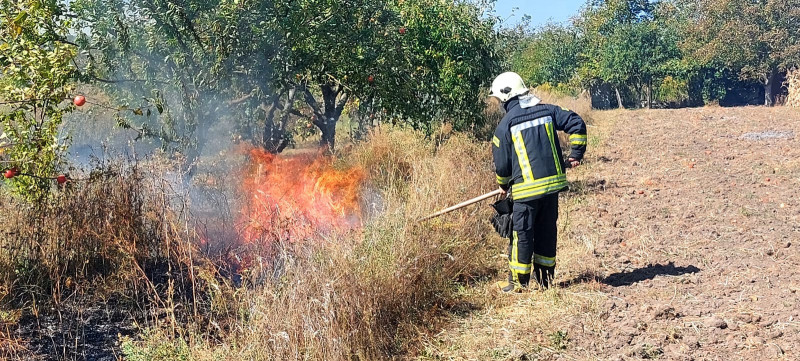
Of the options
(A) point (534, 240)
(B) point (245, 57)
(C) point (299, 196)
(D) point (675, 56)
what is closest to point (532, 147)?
(A) point (534, 240)

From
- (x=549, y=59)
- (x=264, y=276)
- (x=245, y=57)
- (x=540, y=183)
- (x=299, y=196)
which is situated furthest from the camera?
(x=549, y=59)

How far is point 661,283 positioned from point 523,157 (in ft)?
4.73

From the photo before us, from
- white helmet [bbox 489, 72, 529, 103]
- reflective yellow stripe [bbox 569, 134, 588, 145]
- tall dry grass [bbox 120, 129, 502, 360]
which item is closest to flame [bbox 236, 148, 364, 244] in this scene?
tall dry grass [bbox 120, 129, 502, 360]

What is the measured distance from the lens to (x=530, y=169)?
525cm

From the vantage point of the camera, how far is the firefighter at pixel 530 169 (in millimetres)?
5238

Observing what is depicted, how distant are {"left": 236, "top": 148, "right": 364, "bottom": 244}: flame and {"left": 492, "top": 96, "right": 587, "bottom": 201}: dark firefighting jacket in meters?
1.46

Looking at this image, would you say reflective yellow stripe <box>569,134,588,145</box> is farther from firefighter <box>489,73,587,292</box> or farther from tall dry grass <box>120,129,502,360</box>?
tall dry grass <box>120,129,502,360</box>

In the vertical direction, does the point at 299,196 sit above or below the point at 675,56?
below

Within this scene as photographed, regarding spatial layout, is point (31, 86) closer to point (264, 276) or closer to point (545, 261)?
point (264, 276)

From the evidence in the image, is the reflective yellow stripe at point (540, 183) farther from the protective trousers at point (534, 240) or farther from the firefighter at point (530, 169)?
the protective trousers at point (534, 240)

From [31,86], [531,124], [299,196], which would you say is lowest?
[299,196]

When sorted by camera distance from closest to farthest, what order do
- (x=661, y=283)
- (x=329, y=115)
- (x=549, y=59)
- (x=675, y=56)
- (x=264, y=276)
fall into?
1. (x=264, y=276)
2. (x=661, y=283)
3. (x=329, y=115)
4. (x=675, y=56)
5. (x=549, y=59)

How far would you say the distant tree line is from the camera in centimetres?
3359

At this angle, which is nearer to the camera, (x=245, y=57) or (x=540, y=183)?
(x=540, y=183)
